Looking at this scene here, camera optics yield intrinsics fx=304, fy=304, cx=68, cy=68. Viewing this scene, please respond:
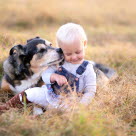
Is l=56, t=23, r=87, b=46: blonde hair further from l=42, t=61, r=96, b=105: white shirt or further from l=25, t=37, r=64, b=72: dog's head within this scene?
l=25, t=37, r=64, b=72: dog's head

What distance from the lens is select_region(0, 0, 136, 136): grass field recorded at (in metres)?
3.07

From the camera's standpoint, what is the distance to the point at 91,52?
7.34 meters

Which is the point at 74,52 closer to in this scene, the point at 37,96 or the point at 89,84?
the point at 89,84

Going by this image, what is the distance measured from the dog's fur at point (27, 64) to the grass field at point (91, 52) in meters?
0.29

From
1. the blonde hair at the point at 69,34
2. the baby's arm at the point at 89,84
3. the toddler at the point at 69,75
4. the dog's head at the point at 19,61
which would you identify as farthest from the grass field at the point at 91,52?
the blonde hair at the point at 69,34

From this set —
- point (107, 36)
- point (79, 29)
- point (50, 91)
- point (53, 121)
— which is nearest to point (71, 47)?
point (79, 29)

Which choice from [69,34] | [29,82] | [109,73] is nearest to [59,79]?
[69,34]

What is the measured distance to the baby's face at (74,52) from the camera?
3797mm

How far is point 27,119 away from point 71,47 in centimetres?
108

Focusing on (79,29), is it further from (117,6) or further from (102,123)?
(117,6)

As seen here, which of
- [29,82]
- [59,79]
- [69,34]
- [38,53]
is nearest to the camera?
[69,34]

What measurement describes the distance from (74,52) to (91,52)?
11.5ft

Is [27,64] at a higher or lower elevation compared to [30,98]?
higher

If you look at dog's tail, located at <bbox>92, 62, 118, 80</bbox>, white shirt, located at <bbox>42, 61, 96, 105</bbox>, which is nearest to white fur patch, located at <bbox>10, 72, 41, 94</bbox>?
white shirt, located at <bbox>42, 61, 96, 105</bbox>
